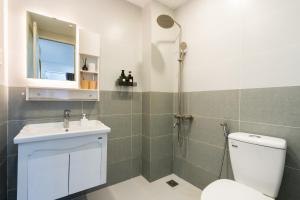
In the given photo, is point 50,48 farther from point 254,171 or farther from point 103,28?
point 254,171

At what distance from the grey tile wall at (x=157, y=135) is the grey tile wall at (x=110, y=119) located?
0.13 metres

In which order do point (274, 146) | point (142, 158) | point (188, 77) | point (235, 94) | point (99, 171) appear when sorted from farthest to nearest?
point (142, 158)
point (188, 77)
point (235, 94)
point (99, 171)
point (274, 146)

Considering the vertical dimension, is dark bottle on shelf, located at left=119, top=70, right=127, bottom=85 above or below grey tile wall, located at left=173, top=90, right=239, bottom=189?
above

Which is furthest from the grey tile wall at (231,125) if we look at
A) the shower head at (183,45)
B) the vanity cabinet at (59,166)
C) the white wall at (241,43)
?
the vanity cabinet at (59,166)

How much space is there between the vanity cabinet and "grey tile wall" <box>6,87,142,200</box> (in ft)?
1.48

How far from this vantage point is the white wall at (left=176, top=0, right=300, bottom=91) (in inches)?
45.0

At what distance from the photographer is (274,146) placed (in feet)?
3.43

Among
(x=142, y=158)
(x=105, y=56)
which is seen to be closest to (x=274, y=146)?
(x=142, y=158)

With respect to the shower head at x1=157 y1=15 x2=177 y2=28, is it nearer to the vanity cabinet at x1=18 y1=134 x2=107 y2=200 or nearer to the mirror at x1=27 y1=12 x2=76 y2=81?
the mirror at x1=27 y1=12 x2=76 y2=81

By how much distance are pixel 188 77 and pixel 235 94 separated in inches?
25.5

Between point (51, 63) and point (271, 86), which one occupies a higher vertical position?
point (51, 63)

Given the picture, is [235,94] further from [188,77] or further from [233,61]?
[188,77]

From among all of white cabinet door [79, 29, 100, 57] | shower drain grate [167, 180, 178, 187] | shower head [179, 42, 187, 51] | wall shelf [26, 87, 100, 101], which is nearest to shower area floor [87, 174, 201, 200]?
shower drain grate [167, 180, 178, 187]

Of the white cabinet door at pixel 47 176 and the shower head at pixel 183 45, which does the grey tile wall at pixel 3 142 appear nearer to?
→ the white cabinet door at pixel 47 176
